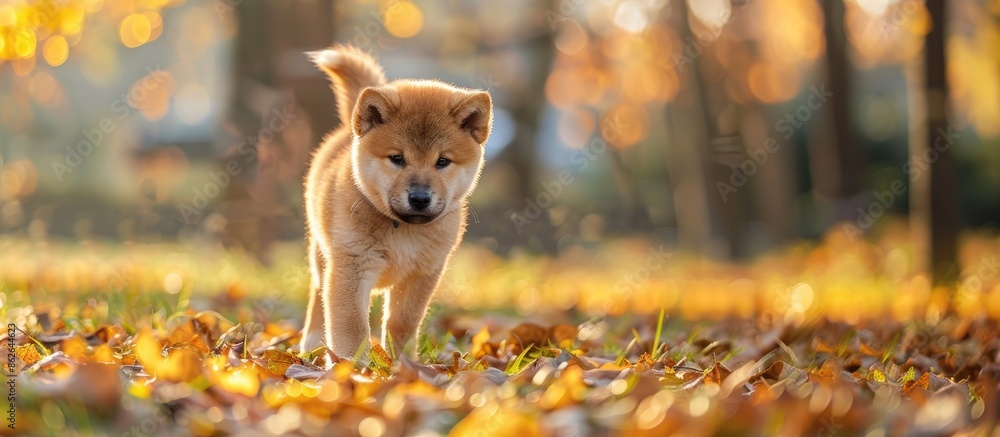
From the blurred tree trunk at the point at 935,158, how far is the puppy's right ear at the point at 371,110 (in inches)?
218

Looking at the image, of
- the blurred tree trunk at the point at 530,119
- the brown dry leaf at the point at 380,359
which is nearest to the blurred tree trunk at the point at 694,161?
the blurred tree trunk at the point at 530,119

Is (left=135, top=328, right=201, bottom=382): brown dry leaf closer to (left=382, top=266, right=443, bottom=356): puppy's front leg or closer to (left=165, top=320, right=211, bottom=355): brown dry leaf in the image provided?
(left=165, top=320, right=211, bottom=355): brown dry leaf

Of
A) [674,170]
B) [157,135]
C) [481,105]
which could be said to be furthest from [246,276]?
[157,135]

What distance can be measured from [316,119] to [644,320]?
15.7 ft

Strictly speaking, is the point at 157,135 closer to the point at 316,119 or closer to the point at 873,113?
the point at 316,119

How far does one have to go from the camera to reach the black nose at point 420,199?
4418 millimetres

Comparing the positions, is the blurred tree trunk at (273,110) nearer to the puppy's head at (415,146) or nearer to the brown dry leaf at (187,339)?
the puppy's head at (415,146)

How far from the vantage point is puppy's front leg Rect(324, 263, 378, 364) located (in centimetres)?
448

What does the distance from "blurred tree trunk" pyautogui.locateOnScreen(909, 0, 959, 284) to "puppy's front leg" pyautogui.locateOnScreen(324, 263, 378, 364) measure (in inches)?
225

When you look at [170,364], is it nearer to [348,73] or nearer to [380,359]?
[380,359]

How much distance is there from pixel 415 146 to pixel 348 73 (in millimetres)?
990

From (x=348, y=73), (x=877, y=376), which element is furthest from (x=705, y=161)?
(x=877, y=376)

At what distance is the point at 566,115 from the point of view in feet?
83.0

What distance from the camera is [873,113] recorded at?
19.8 m
